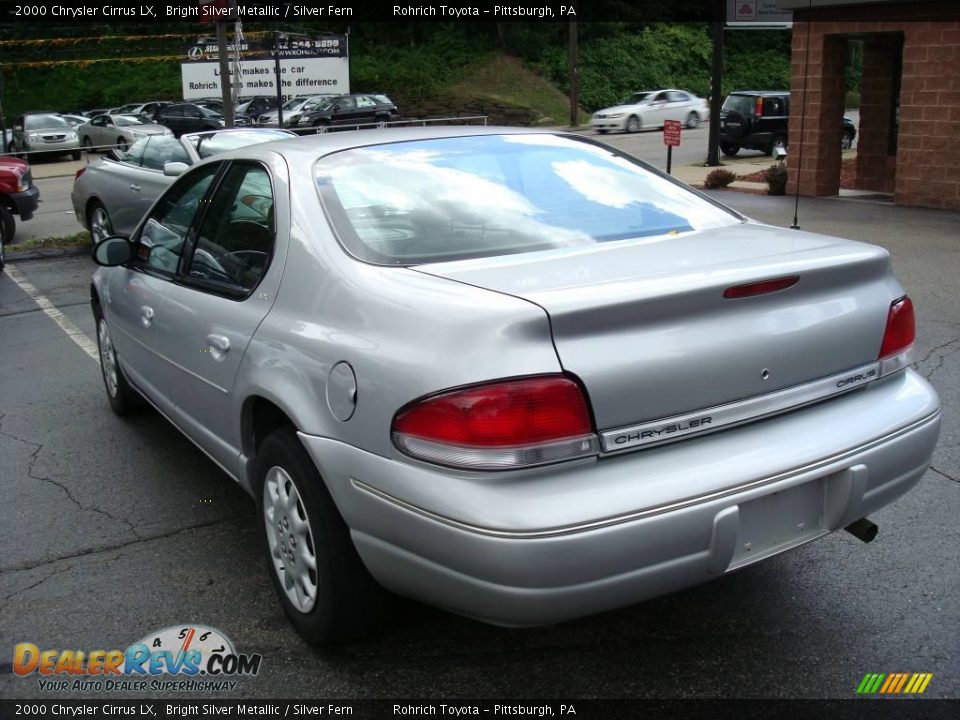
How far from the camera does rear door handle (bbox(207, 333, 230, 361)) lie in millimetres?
3424

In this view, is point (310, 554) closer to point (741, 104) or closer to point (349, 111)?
point (741, 104)

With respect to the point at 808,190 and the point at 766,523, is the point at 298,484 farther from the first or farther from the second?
the point at 808,190

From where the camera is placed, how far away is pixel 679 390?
8.54 feet

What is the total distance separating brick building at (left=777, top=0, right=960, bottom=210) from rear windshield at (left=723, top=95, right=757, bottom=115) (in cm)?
1013

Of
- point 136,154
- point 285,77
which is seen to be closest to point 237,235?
point 136,154

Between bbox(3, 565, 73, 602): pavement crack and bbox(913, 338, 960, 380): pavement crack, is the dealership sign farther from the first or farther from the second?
bbox(3, 565, 73, 602): pavement crack

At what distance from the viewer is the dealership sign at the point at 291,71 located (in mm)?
29766

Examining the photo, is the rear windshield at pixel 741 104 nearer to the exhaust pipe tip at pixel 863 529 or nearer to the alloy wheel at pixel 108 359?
the alloy wheel at pixel 108 359

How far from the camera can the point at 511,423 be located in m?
2.43

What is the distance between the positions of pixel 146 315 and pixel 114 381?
1368 mm

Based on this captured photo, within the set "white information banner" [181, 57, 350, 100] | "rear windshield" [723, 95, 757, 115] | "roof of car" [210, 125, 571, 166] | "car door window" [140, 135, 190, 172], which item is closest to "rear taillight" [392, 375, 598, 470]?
"roof of car" [210, 125, 571, 166]

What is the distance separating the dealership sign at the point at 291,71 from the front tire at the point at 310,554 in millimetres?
27470

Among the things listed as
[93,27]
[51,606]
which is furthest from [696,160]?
[93,27]

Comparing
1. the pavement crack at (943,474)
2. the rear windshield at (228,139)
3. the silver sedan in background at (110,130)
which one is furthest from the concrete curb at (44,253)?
the silver sedan in background at (110,130)
